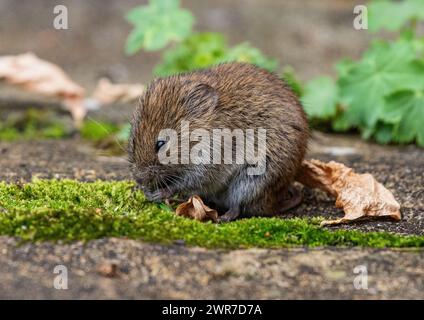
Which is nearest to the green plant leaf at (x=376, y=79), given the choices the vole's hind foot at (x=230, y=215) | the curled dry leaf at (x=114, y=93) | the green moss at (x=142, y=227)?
the curled dry leaf at (x=114, y=93)

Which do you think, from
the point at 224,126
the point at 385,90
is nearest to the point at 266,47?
the point at 385,90

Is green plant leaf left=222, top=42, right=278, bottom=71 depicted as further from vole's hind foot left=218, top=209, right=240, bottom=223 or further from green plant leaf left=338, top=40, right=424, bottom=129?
vole's hind foot left=218, top=209, right=240, bottom=223

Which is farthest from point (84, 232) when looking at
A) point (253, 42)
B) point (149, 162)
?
point (253, 42)

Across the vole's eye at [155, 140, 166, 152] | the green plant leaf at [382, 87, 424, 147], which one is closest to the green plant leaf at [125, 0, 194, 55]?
the green plant leaf at [382, 87, 424, 147]

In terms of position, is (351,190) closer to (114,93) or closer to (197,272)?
(197,272)

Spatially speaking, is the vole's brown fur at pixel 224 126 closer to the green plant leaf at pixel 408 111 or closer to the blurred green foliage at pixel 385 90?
the green plant leaf at pixel 408 111
